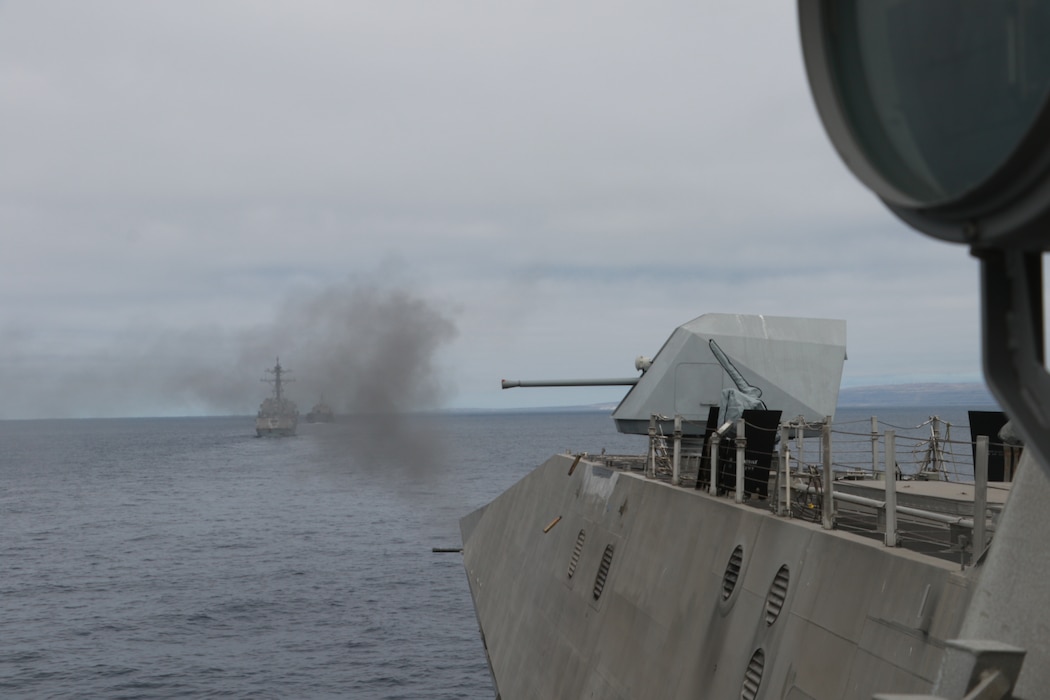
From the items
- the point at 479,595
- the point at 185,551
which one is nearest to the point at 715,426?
the point at 479,595

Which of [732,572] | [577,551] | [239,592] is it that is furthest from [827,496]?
[239,592]

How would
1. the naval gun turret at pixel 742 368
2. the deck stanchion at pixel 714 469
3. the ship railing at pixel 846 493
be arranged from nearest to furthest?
the ship railing at pixel 846 493, the deck stanchion at pixel 714 469, the naval gun turret at pixel 742 368

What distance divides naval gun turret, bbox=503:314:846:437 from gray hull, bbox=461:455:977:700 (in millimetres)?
2286

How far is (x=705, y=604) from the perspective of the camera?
1222 cm

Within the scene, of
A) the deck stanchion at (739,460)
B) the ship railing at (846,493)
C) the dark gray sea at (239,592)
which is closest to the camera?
the ship railing at (846,493)

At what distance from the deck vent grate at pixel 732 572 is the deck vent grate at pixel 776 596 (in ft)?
3.52

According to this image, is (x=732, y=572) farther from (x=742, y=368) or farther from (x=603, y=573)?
(x=742, y=368)

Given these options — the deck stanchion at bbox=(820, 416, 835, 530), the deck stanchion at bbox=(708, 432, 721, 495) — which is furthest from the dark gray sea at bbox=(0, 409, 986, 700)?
the deck stanchion at bbox=(820, 416, 835, 530)

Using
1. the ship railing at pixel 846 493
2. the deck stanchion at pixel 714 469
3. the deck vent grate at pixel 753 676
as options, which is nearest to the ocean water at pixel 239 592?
the ship railing at pixel 846 493

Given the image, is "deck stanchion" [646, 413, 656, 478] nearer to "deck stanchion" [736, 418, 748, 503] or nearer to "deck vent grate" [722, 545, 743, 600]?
"deck stanchion" [736, 418, 748, 503]

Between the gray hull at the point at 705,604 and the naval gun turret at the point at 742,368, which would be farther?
the naval gun turret at the point at 742,368

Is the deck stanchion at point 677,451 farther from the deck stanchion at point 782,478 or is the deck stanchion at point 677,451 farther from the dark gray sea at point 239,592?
the dark gray sea at point 239,592

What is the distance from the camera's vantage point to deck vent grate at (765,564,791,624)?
10.2 m

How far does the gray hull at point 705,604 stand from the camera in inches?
318
